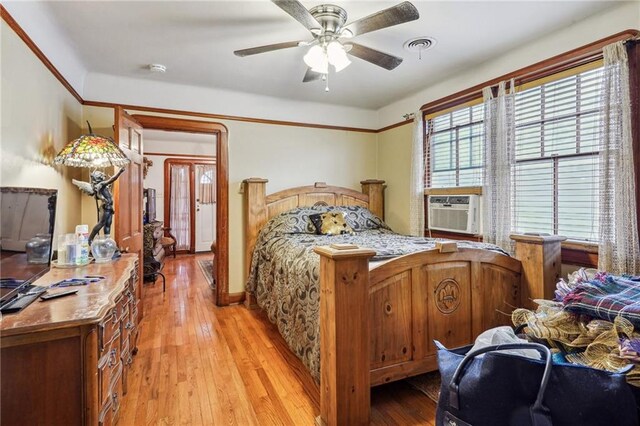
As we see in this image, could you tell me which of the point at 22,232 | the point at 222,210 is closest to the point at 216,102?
the point at 222,210

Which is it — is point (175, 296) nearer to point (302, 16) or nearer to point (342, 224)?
point (342, 224)

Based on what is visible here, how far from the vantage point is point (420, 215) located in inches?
143

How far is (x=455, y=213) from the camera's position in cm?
320

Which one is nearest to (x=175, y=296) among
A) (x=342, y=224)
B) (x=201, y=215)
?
(x=342, y=224)

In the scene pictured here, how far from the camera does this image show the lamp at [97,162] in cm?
203

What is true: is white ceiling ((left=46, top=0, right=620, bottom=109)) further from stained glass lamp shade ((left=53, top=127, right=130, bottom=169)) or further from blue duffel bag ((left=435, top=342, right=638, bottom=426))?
blue duffel bag ((left=435, top=342, right=638, bottom=426))

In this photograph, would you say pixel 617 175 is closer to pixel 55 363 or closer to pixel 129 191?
pixel 55 363

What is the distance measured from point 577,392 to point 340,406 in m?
0.96

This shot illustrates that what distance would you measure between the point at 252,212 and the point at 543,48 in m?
3.07

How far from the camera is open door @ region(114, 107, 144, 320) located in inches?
102

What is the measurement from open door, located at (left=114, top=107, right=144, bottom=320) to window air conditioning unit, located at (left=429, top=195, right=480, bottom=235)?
9.93ft

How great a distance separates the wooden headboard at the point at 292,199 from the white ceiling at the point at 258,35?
3.99 feet

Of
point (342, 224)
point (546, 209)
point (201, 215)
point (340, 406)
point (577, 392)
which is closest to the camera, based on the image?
point (577, 392)

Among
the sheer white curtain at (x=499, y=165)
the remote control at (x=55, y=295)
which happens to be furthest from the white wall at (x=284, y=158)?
the remote control at (x=55, y=295)
